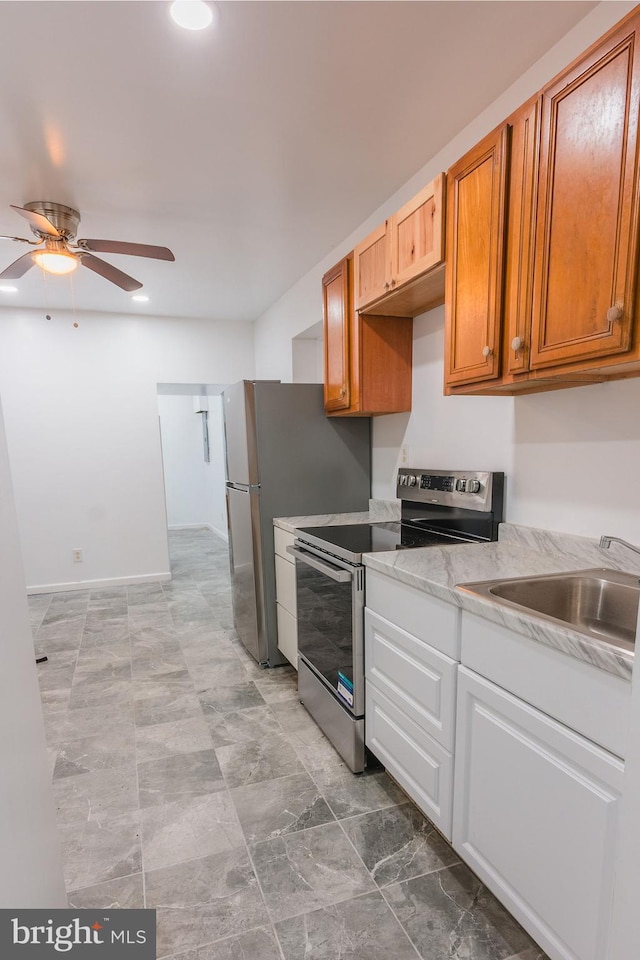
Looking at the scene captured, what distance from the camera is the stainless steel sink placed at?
1.29 metres

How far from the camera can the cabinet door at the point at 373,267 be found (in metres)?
2.07

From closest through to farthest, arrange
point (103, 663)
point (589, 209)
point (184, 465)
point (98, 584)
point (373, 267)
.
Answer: point (589, 209) → point (373, 267) → point (103, 663) → point (98, 584) → point (184, 465)

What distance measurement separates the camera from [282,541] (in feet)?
8.80

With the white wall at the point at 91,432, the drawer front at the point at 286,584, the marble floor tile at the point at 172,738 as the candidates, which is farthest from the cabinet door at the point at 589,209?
the white wall at the point at 91,432

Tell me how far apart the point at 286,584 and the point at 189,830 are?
4.09 ft

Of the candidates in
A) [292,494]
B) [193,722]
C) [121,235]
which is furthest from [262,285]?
[193,722]

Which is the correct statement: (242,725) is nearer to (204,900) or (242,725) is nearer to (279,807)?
(279,807)

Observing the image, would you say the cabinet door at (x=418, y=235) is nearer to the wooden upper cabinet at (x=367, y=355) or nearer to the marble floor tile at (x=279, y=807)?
the wooden upper cabinet at (x=367, y=355)

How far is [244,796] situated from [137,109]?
8.87 feet

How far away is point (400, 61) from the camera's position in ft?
5.17

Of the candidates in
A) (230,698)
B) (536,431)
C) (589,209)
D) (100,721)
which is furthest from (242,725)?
(589,209)

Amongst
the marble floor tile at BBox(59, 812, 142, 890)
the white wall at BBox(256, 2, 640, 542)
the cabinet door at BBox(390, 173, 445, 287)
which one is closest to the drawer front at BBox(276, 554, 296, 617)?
the white wall at BBox(256, 2, 640, 542)

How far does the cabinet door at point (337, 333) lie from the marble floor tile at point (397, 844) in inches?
74.0

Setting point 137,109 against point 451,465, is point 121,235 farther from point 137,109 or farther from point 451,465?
point 451,465
